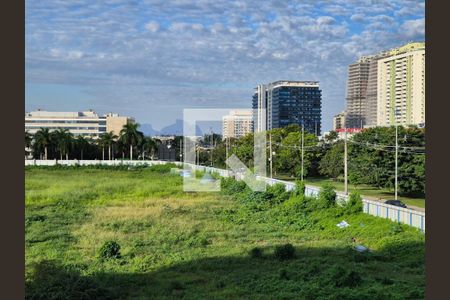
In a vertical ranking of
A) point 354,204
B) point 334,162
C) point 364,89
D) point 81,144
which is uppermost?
point 364,89

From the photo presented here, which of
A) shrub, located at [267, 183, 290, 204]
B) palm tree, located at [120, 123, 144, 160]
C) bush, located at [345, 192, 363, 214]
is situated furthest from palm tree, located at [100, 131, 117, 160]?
bush, located at [345, 192, 363, 214]

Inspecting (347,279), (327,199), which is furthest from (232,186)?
(347,279)

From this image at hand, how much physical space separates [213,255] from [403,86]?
1636 inches

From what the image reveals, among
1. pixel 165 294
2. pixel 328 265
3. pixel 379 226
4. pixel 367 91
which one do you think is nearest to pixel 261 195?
pixel 379 226

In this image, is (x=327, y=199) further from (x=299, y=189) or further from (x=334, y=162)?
(x=334, y=162)

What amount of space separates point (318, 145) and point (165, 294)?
3033 cm

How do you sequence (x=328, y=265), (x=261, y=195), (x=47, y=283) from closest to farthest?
1. (x=47, y=283)
2. (x=328, y=265)
3. (x=261, y=195)

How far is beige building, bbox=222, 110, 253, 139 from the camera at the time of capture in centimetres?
5462

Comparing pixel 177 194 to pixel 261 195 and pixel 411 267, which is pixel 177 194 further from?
pixel 411 267

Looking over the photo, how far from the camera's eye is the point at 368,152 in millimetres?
27938

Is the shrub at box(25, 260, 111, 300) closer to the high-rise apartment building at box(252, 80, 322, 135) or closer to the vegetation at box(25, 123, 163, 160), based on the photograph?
the high-rise apartment building at box(252, 80, 322, 135)

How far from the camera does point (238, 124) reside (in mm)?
57938

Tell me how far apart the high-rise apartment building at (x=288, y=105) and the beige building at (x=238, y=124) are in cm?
132

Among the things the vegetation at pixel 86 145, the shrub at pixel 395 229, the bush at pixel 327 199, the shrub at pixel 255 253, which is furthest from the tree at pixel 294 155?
the vegetation at pixel 86 145
